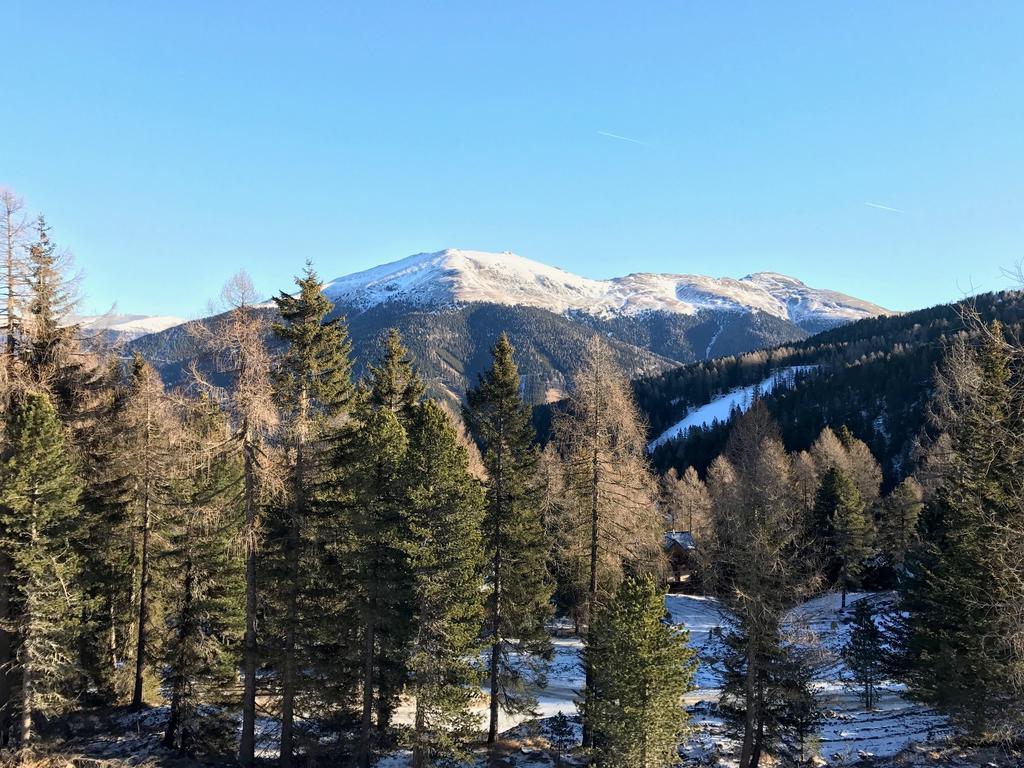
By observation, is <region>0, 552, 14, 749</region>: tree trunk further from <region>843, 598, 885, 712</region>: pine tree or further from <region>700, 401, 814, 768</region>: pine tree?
<region>843, 598, 885, 712</region>: pine tree

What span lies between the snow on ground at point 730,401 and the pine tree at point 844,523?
4204 inches

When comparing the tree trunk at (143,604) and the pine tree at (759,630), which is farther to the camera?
the tree trunk at (143,604)

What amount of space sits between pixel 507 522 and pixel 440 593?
480 cm

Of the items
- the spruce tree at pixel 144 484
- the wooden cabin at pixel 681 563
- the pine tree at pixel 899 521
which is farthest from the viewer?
the wooden cabin at pixel 681 563

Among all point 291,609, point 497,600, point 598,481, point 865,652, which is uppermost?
point 598,481

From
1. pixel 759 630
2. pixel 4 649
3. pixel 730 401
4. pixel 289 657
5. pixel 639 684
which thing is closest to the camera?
pixel 639 684

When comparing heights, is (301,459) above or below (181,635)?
above

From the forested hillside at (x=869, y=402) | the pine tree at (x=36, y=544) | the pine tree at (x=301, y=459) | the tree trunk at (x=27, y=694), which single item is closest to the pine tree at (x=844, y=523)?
the forested hillside at (x=869, y=402)

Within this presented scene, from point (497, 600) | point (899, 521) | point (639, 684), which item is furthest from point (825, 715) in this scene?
point (899, 521)

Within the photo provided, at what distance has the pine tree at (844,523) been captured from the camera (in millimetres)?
54531

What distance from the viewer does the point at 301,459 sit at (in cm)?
1997

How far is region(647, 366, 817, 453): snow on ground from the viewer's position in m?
172

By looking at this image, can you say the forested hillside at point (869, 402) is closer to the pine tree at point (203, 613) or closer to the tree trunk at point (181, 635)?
the pine tree at point (203, 613)

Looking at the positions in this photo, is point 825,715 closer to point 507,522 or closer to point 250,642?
point 507,522
